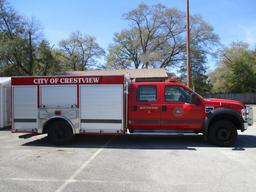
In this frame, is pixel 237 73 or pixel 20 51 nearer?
pixel 20 51

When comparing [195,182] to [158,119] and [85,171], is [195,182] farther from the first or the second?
[158,119]

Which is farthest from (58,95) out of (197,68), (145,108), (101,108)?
(197,68)

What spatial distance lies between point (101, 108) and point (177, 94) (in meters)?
2.54

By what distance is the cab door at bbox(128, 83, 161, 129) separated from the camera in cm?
1075

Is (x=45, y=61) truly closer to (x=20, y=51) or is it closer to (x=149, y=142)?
(x=20, y=51)

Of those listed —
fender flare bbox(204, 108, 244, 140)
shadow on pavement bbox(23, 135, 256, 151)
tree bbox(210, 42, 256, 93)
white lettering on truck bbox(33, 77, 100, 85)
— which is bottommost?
shadow on pavement bbox(23, 135, 256, 151)

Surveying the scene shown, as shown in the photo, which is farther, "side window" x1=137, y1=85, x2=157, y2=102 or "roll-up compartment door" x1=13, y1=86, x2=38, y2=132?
"roll-up compartment door" x1=13, y1=86, x2=38, y2=132

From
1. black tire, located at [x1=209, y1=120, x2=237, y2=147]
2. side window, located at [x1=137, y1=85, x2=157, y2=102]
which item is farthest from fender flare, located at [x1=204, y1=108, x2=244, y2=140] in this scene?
side window, located at [x1=137, y1=85, x2=157, y2=102]

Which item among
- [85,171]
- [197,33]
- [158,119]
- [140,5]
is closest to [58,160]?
[85,171]

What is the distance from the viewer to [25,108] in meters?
Answer: 11.0

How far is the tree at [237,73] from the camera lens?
5194 centimetres

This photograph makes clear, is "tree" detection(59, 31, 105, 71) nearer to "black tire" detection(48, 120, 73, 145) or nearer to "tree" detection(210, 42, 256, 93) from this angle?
"tree" detection(210, 42, 256, 93)

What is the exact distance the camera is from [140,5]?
54.1 m

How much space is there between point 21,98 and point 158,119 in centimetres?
467
